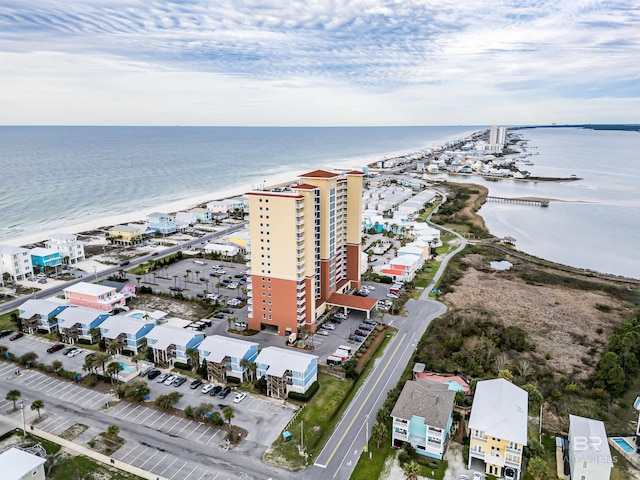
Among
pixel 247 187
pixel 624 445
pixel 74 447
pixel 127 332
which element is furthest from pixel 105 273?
pixel 247 187

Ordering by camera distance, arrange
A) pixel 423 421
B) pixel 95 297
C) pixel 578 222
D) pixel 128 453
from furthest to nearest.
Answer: pixel 578 222 → pixel 95 297 → pixel 423 421 → pixel 128 453

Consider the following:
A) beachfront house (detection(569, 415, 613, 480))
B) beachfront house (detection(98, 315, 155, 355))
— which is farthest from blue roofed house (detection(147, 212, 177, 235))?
beachfront house (detection(569, 415, 613, 480))

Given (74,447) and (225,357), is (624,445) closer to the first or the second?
(225,357)

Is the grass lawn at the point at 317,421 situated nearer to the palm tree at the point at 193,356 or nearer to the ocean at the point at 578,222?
the palm tree at the point at 193,356

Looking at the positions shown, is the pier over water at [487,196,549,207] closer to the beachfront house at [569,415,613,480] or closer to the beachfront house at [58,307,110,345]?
the beachfront house at [569,415,613,480]

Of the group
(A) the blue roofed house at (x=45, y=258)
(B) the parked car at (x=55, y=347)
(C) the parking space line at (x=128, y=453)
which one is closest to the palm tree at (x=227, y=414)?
→ (C) the parking space line at (x=128, y=453)

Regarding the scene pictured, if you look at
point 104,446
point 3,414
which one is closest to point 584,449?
point 104,446
